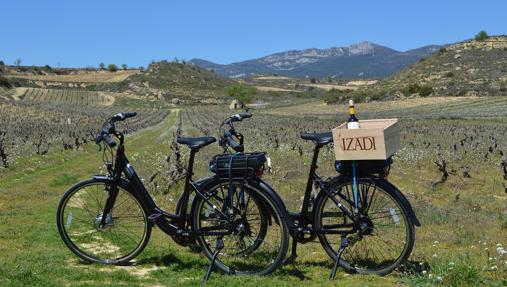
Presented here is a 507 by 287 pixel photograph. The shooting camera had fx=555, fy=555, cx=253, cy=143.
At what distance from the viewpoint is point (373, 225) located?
20.7 ft

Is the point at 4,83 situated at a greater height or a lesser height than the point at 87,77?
lesser

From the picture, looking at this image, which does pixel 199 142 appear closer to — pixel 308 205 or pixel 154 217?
pixel 154 217

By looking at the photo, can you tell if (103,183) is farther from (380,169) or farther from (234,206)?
(380,169)

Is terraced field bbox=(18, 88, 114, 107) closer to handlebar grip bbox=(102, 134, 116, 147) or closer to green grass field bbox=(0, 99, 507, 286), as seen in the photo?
green grass field bbox=(0, 99, 507, 286)

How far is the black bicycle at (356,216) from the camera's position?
239 inches

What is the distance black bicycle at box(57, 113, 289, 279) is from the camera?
6281 mm

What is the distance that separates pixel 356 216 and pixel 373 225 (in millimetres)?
234

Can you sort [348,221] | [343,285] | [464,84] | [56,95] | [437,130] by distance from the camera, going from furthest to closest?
[56,95], [464,84], [437,130], [348,221], [343,285]

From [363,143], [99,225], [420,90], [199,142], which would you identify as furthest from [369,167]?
[420,90]

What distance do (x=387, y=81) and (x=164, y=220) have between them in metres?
104

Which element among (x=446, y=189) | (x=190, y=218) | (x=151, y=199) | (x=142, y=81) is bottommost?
(x=446, y=189)

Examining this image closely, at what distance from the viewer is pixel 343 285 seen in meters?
5.83

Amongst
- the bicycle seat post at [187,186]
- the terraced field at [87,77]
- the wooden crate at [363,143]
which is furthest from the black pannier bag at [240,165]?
A: the terraced field at [87,77]

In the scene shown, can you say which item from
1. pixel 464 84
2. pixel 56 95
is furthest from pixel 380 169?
pixel 56 95
